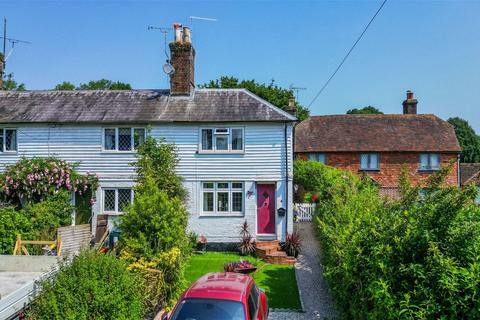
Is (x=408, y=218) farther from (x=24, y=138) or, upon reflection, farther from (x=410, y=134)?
(x=410, y=134)

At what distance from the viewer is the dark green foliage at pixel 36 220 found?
464 inches

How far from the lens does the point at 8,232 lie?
1183cm

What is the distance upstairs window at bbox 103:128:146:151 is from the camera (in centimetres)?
1570

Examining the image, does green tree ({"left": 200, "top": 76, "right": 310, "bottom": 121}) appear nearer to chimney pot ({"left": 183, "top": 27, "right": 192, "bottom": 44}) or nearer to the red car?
chimney pot ({"left": 183, "top": 27, "right": 192, "bottom": 44})

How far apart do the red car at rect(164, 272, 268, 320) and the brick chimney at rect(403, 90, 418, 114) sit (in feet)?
109

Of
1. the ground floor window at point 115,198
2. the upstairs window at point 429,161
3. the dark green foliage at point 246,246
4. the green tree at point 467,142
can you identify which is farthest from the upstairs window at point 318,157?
the green tree at point 467,142

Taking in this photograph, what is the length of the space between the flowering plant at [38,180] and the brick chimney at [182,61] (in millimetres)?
6203

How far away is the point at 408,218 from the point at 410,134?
2859 centimetres

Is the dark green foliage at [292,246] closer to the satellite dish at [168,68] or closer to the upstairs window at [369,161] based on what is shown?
the satellite dish at [168,68]

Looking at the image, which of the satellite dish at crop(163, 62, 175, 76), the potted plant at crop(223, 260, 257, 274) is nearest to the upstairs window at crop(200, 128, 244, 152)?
the satellite dish at crop(163, 62, 175, 76)

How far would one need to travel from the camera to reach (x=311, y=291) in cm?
1038

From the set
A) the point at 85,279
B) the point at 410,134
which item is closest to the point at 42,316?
the point at 85,279

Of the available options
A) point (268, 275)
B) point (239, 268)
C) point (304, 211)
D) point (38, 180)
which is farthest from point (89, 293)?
point (304, 211)

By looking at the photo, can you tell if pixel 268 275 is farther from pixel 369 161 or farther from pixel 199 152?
pixel 369 161
